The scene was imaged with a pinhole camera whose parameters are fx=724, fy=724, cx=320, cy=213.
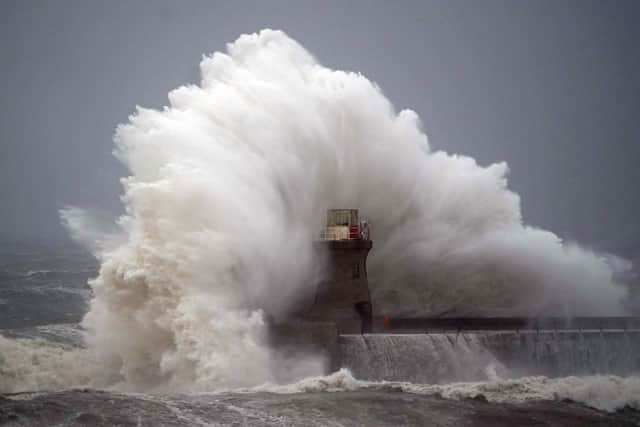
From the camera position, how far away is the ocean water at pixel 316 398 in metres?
11.8

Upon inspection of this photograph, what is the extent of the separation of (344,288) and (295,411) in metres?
7.47

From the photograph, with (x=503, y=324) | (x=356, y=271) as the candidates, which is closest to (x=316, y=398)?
(x=356, y=271)

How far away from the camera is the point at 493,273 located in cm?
2492

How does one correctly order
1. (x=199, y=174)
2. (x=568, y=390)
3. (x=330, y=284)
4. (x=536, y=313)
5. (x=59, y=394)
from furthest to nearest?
(x=536, y=313) < (x=330, y=284) < (x=199, y=174) < (x=568, y=390) < (x=59, y=394)

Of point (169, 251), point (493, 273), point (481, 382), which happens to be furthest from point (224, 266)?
point (493, 273)

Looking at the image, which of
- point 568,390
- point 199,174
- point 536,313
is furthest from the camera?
point 536,313

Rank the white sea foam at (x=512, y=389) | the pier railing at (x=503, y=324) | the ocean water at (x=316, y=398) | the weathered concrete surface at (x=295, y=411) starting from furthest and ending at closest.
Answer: the pier railing at (x=503, y=324) < the white sea foam at (x=512, y=389) < the ocean water at (x=316, y=398) < the weathered concrete surface at (x=295, y=411)

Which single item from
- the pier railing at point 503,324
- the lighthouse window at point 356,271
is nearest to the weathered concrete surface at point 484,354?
the pier railing at point 503,324

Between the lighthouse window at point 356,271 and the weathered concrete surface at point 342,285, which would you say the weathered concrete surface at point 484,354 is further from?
the lighthouse window at point 356,271

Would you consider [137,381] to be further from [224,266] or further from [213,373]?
[224,266]

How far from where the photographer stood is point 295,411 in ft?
41.7

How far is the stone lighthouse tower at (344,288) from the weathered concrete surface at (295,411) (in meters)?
4.64

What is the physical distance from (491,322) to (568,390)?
522 centimetres

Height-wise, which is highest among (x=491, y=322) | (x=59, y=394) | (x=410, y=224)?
(x=410, y=224)
